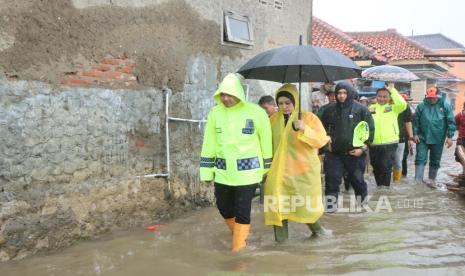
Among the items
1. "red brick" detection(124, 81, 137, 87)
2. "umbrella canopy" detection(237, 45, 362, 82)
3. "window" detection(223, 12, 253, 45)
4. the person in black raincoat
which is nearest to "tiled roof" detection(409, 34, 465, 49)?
"window" detection(223, 12, 253, 45)

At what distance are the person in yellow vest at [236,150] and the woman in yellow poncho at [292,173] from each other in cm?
21

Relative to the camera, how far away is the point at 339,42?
18.8 meters

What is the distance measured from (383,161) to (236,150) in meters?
3.82

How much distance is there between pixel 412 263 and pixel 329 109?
2347mm

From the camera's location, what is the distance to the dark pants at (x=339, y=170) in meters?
5.80

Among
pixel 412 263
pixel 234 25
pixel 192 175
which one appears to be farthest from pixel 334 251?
pixel 234 25

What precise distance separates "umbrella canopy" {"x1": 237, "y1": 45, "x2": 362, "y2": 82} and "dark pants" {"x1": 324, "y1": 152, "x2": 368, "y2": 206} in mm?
1241

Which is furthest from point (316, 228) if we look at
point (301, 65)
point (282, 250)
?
point (301, 65)

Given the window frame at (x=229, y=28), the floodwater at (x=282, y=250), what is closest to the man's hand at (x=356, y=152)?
the floodwater at (x=282, y=250)

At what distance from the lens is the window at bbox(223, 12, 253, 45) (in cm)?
661

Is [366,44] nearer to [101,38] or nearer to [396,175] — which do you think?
[396,175]

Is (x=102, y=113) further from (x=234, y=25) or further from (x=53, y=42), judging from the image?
(x=234, y=25)

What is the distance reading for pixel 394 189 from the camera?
7.66 metres

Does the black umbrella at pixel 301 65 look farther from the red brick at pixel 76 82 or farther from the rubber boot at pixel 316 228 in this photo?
the red brick at pixel 76 82
